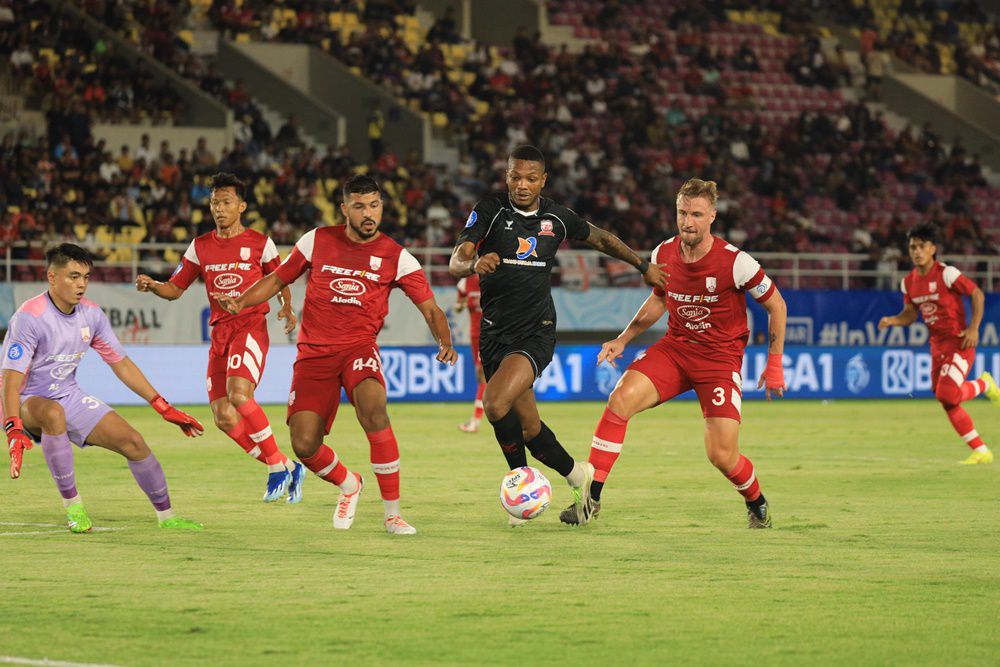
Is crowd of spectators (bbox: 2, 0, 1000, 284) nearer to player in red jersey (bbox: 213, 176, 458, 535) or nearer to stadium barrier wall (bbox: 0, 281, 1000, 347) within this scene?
stadium barrier wall (bbox: 0, 281, 1000, 347)

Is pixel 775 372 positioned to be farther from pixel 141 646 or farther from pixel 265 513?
pixel 141 646

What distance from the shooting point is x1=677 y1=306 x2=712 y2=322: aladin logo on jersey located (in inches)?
413

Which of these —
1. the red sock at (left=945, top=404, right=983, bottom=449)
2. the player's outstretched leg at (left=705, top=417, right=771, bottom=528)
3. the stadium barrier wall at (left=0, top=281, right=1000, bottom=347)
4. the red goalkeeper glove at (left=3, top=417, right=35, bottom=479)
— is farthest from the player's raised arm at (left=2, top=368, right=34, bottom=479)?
the stadium barrier wall at (left=0, top=281, right=1000, bottom=347)

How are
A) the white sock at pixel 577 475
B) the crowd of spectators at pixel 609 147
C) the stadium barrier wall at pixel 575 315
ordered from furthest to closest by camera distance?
the crowd of spectators at pixel 609 147 → the stadium barrier wall at pixel 575 315 → the white sock at pixel 577 475

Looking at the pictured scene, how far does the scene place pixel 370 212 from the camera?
33.1 feet

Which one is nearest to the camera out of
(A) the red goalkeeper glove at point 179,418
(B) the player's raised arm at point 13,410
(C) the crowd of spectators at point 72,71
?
(B) the player's raised arm at point 13,410

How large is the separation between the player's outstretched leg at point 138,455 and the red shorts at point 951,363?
9200 mm

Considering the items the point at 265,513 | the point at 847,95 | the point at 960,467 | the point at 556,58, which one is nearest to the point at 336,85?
the point at 556,58

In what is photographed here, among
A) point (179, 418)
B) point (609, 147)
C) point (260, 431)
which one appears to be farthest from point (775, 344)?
point (609, 147)

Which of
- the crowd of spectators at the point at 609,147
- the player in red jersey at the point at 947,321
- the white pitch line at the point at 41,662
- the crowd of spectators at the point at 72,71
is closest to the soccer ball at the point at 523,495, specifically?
the white pitch line at the point at 41,662

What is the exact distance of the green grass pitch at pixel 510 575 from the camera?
6.38 meters

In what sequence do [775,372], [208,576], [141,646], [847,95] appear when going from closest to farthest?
1. [141,646]
2. [208,576]
3. [775,372]
4. [847,95]

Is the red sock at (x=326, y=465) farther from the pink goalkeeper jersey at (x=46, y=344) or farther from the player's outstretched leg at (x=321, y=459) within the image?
the pink goalkeeper jersey at (x=46, y=344)

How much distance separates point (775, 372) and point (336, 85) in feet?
91.7
